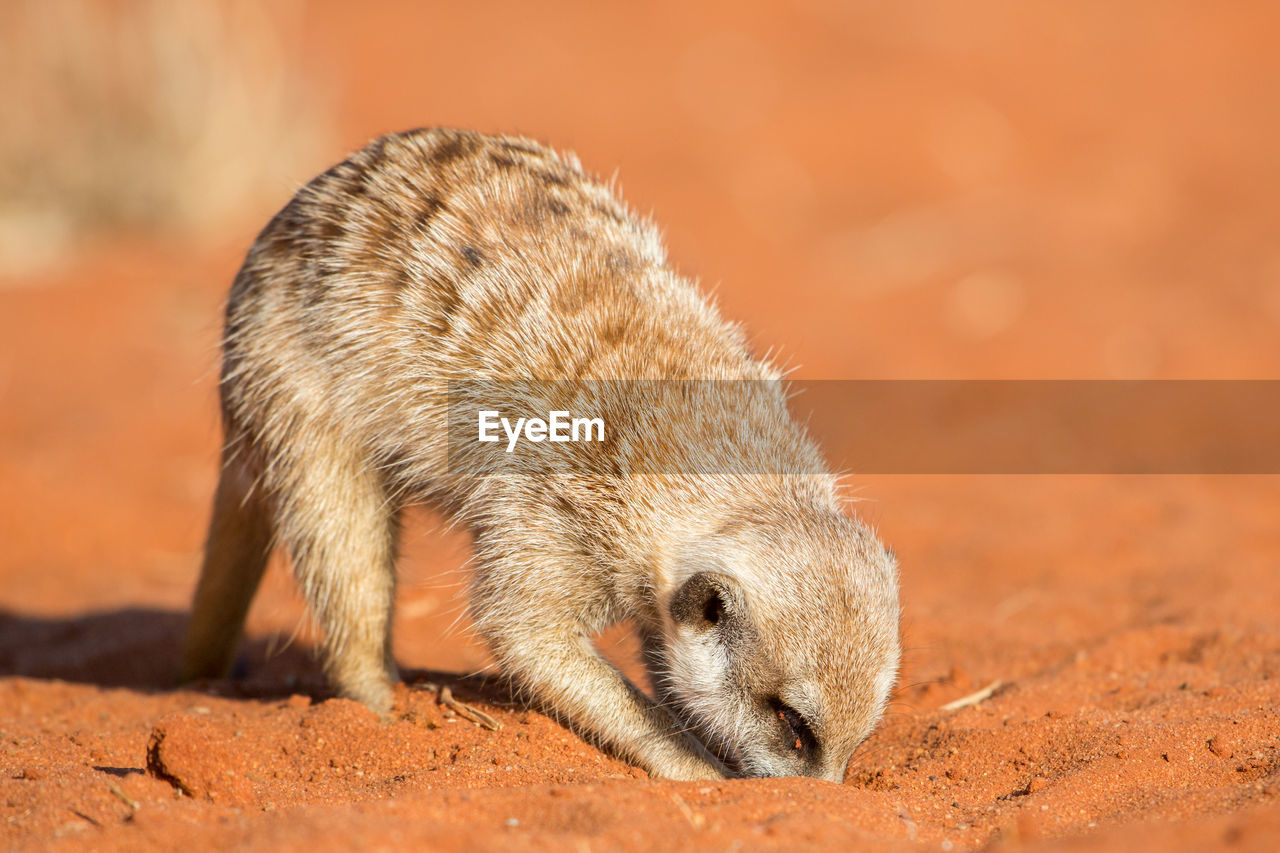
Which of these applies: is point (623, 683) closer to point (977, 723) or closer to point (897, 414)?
point (977, 723)

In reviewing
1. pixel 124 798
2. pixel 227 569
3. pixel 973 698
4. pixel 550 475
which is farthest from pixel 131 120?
pixel 973 698

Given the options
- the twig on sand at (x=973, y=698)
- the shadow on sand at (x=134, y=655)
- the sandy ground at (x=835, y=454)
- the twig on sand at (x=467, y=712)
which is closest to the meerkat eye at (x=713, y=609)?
the sandy ground at (x=835, y=454)

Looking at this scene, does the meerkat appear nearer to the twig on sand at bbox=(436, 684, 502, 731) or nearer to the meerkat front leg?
the meerkat front leg

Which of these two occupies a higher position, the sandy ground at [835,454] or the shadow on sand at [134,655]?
the sandy ground at [835,454]

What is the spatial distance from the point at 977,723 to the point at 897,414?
5.28 meters

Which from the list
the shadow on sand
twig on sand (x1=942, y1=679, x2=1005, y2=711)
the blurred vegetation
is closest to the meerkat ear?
twig on sand (x1=942, y1=679, x2=1005, y2=711)

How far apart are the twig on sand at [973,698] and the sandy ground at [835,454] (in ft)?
0.21

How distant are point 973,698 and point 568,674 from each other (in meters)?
1.62

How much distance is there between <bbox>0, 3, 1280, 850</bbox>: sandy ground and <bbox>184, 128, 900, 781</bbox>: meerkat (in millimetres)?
300

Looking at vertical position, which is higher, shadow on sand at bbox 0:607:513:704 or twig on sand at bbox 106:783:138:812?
shadow on sand at bbox 0:607:513:704

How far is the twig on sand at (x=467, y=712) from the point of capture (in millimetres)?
4172

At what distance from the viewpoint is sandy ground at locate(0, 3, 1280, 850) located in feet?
11.2

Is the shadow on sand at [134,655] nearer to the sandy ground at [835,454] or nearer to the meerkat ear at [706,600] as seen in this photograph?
the sandy ground at [835,454]

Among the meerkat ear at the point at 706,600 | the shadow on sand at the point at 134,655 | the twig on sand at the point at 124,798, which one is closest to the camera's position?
the twig on sand at the point at 124,798
